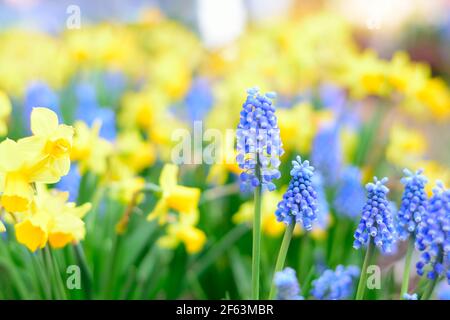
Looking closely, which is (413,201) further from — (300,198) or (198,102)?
(198,102)

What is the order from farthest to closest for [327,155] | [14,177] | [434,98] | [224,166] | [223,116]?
[223,116]
[434,98]
[327,155]
[224,166]
[14,177]

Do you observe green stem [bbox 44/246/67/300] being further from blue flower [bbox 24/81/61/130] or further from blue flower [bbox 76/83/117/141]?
blue flower [bbox 24/81/61/130]

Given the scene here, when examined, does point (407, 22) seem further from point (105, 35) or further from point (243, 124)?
point (243, 124)

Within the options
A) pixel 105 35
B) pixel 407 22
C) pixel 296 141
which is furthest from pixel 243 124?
pixel 407 22

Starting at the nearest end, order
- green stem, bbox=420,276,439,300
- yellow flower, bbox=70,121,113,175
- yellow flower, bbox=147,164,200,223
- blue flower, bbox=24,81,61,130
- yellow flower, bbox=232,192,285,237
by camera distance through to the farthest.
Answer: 1. green stem, bbox=420,276,439,300
2. yellow flower, bbox=147,164,200,223
3. yellow flower, bbox=70,121,113,175
4. yellow flower, bbox=232,192,285,237
5. blue flower, bbox=24,81,61,130

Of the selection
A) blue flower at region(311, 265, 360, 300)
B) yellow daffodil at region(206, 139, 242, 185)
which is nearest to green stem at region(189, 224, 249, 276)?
yellow daffodil at region(206, 139, 242, 185)

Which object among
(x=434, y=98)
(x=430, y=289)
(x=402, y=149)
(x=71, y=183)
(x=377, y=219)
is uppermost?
(x=434, y=98)

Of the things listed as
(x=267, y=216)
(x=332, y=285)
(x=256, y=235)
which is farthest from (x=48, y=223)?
(x=267, y=216)
